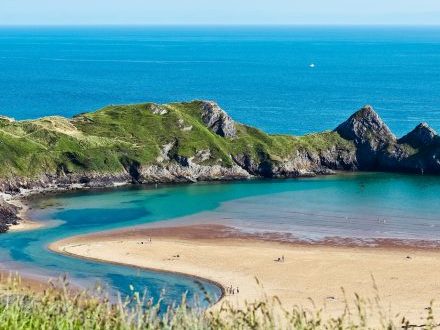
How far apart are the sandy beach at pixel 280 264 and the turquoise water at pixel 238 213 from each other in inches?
111

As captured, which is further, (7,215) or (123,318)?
(7,215)

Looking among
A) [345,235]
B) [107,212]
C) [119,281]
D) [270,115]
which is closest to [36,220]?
[107,212]

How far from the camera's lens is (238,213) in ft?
304

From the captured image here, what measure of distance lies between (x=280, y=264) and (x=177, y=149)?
4713 centimetres

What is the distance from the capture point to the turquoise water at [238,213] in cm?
6975

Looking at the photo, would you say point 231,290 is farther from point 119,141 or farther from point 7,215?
point 119,141

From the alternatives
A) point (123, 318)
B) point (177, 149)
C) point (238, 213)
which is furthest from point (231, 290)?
point (177, 149)

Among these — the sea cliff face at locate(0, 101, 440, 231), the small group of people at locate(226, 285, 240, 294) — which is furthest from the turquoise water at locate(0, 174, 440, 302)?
the sea cliff face at locate(0, 101, 440, 231)

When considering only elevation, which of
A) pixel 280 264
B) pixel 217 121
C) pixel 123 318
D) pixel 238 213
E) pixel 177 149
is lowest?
pixel 238 213

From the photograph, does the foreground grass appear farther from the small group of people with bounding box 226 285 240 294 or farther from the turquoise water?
the turquoise water

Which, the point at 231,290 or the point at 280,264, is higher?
the point at 231,290

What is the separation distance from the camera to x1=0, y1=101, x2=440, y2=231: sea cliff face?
10569 cm

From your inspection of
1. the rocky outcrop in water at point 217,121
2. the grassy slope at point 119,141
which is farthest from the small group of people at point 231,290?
the rocky outcrop in water at point 217,121

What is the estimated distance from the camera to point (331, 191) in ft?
345
